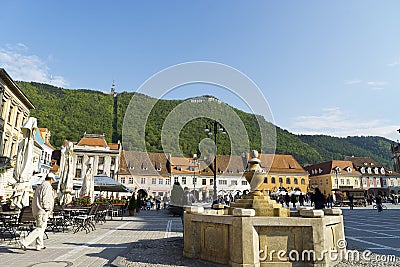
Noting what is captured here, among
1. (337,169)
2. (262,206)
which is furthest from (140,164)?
(262,206)

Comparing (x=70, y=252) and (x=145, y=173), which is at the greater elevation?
(x=145, y=173)

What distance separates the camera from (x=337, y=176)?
222 ft

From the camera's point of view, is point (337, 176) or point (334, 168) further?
point (334, 168)

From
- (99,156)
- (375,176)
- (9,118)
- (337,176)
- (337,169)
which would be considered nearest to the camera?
(9,118)

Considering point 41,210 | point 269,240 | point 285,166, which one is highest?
point 285,166

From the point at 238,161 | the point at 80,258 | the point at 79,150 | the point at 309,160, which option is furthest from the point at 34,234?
the point at 309,160

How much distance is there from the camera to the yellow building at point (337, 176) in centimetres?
6744

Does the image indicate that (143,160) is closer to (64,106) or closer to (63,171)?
(64,106)

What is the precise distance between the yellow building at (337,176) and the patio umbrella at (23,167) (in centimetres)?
6475

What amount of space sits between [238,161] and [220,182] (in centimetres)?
1153

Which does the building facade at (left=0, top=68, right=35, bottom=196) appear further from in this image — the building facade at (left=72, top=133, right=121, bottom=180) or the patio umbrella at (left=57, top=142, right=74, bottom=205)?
the building facade at (left=72, top=133, right=121, bottom=180)

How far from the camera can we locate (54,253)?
7.93m

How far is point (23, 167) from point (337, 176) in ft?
225

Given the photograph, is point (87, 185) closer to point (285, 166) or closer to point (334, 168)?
point (285, 166)
